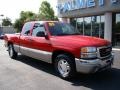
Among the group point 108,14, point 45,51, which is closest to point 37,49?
point 45,51

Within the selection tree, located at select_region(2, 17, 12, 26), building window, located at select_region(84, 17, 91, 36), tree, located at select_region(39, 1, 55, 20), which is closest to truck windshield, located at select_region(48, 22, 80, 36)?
building window, located at select_region(84, 17, 91, 36)

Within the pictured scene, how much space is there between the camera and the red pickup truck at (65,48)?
21.9 feet

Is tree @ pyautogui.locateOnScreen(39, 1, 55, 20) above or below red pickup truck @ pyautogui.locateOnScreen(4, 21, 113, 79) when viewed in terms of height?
above

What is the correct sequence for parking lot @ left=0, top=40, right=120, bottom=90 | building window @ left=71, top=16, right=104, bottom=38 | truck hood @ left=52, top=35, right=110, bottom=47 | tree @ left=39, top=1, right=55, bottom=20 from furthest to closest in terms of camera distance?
tree @ left=39, top=1, right=55, bottom=20 < building window @ left=71, top=16, right=104, bottom=38 < truck hood @ left=52, top=35, right=110, bottom=47 < parking lot @ left=0, top=40, right=120, bottom=90

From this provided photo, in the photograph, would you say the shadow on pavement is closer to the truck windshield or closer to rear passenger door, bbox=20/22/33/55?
rear passenger door, bbox=20/22/33/55

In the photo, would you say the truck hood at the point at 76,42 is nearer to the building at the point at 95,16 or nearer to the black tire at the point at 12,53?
the black tire at the point at 12,53

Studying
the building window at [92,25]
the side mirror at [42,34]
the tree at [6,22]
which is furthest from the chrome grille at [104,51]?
the tree at [6,22]

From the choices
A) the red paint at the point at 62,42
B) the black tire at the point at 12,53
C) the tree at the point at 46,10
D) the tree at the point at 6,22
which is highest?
the tree at the point at 46,10

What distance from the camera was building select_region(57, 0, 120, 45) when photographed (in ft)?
58.1

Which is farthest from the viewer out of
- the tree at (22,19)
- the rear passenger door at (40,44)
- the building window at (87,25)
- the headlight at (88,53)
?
the tree at (22,19)

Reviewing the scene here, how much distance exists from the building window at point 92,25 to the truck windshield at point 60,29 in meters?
10.5

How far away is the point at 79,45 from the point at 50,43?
4.50ft

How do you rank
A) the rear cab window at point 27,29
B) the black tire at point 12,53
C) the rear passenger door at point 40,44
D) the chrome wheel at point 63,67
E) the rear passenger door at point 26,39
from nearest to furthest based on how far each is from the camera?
the chrome wheel at point 63,67 → the rear passenger door at point 40,44 → the rear passenger door at point 26,39 → the rear cab window at point 27,29 → the black tire at point 12,53

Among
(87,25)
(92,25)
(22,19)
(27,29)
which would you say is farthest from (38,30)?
(22,19)
